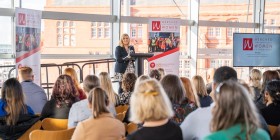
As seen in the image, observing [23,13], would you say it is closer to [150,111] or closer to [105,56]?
[105,56]

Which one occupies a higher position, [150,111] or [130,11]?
[130,11]

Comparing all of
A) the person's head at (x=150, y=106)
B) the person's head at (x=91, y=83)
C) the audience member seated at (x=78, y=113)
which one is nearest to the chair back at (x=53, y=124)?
the audience member seated at (x=78, y=113)

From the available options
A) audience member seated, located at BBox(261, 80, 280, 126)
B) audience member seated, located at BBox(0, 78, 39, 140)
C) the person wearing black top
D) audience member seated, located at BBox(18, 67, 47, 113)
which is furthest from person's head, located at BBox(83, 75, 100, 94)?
the person wearing black top

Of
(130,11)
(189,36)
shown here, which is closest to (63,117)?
(130,11)

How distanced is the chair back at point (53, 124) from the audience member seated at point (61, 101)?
0.81 ft

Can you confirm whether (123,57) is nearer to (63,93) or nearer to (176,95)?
(63,93)

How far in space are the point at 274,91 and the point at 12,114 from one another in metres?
2.42

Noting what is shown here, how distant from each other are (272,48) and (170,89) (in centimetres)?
777

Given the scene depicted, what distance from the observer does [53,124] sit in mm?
4488

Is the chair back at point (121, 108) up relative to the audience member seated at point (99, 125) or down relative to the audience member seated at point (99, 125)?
down

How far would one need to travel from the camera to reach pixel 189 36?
1073 cm

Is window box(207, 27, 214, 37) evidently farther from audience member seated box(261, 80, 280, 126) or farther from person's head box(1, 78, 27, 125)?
person's head box(1, 78, 27, 125)

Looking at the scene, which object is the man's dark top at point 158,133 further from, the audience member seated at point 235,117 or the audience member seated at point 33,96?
the audience member seated at point 33,96

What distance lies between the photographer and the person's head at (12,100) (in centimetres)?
434
